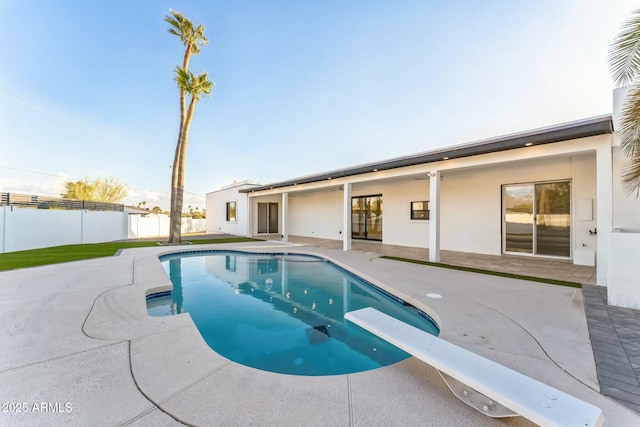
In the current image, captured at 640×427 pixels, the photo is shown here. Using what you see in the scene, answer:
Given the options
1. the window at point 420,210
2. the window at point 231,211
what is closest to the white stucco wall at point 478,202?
the window at point 420,210

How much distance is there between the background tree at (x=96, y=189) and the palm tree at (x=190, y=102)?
1669 centimetres

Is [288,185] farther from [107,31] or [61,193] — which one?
[61,193]

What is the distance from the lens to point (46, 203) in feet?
41.3

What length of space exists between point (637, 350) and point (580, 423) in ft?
7.87

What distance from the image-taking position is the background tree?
2412cm

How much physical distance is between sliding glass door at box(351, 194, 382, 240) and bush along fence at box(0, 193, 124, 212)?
48.8ft

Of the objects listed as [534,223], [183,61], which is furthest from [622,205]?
[183,61]

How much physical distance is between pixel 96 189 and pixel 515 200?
3199 centimetres

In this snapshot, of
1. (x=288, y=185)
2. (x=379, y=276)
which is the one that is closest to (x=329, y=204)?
(x=288, y=185)

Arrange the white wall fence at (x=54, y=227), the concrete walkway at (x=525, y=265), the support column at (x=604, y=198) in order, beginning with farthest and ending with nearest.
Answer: the white wall fence at (x=54, y=227)
the concrete walkway at (x=525, y=265)
the support column at (x=604, y=198)

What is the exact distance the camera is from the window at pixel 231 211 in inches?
770

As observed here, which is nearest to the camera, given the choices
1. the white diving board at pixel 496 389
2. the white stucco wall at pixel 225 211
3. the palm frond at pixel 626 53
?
the white diving board at pixel 496 389

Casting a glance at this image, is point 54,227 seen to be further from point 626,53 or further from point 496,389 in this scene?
point 626,53

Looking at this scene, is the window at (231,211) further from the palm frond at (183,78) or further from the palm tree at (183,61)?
the palm frond at (183,78)
